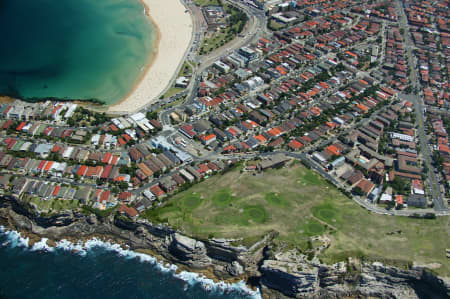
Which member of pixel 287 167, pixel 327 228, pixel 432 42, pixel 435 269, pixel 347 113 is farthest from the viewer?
pixel 432 42

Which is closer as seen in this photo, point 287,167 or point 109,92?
point 287,167

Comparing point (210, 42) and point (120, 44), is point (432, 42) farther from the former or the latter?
point (120, 44)

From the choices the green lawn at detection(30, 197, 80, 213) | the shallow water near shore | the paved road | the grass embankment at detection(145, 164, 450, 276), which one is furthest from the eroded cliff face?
the shallow water near shore

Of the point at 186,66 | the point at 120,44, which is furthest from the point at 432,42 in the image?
the point at 120,44

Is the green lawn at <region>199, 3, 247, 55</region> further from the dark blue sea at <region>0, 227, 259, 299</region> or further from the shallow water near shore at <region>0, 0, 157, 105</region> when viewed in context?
the dark blue sea at <region>0, 227, 259, 299</region>

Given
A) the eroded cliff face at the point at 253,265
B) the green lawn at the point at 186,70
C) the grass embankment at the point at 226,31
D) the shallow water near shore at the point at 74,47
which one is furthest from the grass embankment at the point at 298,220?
the grass embankment at the point at 226,31

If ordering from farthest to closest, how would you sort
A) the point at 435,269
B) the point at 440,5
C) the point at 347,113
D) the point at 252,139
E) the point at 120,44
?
1. the point at 440,5
2. the point at 120,44
3. the point at 347,113
4. the point at 252,139
5. the point at 435,269
